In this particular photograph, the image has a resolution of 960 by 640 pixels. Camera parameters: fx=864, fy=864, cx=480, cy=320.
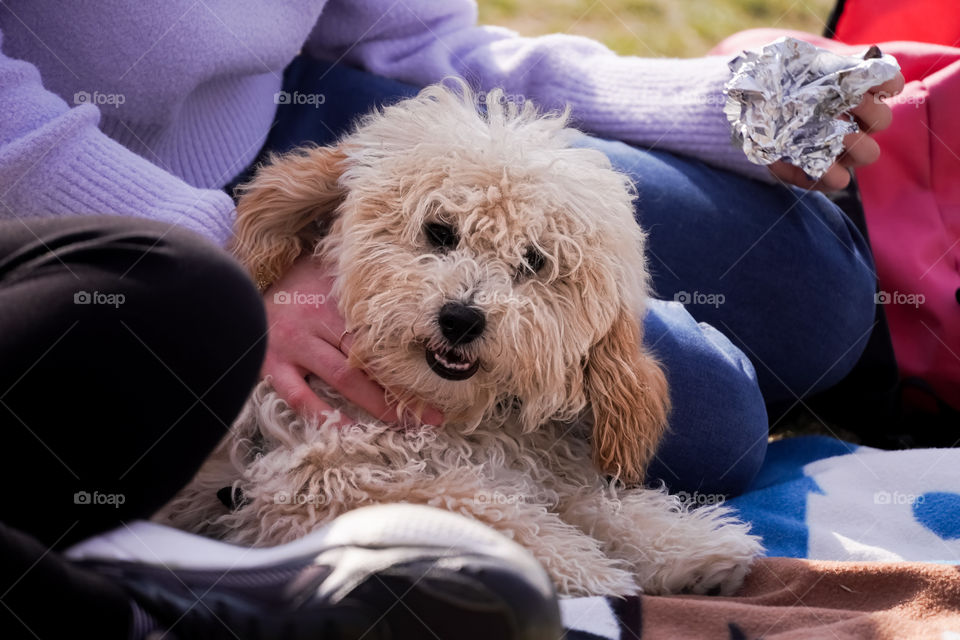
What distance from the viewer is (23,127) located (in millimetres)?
1946

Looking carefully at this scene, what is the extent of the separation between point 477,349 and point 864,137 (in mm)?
1572

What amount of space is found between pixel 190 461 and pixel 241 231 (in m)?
0.63

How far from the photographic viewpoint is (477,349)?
1.72m

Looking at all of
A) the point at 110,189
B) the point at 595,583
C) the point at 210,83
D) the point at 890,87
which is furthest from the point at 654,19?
the point at 595,583

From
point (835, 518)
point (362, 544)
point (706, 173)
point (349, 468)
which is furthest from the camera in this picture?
point (706, 173)

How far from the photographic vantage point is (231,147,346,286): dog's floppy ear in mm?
1934

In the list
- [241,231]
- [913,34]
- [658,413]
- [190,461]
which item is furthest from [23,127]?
[913,34]

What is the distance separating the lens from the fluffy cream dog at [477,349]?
5.63 ft

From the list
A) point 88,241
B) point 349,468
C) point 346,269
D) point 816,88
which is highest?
point 816,88

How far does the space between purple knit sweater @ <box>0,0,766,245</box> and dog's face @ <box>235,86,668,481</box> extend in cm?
36

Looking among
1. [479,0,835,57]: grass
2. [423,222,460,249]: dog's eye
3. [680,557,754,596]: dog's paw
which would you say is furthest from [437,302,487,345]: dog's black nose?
[479,0,835,57]: grass

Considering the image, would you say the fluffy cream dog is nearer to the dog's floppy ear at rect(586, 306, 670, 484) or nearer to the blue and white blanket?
the dog's floppy ear at rect(586, 306, 670, 484)

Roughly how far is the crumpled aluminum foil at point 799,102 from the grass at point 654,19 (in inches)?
108

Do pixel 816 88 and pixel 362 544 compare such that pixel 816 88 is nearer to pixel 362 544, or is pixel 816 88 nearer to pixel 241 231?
pixel 241 231
